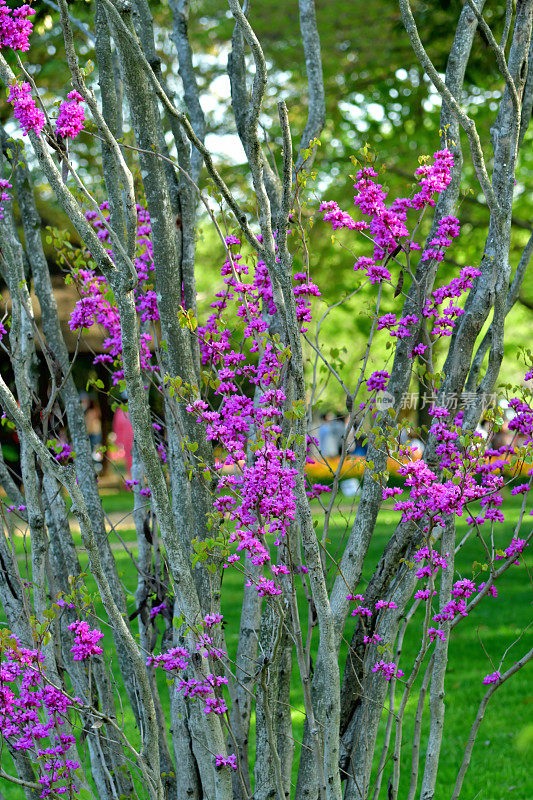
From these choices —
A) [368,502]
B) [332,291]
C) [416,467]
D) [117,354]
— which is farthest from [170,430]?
[332,291]

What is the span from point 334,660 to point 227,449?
0.74 metres

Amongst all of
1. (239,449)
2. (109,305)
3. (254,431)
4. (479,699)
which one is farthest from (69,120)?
(479,699)

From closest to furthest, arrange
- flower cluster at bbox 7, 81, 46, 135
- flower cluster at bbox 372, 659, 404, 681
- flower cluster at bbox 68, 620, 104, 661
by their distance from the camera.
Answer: flower cluster at bbox 7, 81, 46, 135 < flower cluster at bbox 68, 620, 104, 661 < flower cluster at bbox 372, 659, 404, 681

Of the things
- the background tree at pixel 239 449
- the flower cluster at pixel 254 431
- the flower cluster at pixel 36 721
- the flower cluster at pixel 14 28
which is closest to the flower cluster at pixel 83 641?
the background tree at pixel 239 449

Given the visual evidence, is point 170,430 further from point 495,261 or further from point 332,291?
point 332,291

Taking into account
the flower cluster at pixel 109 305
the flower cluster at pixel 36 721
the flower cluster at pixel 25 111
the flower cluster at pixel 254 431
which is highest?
the flower cluster at pixel 25 111

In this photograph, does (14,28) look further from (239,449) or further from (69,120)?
(239,449)

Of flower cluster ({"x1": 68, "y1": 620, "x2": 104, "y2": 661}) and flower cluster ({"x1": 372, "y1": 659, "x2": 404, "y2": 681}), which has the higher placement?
flower cluster ({"x1": 68, "y1": 620, "x2": 104, "y2": 661})

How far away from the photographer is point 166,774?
344 centimetres

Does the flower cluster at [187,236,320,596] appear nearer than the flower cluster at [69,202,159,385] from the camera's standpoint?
Yes

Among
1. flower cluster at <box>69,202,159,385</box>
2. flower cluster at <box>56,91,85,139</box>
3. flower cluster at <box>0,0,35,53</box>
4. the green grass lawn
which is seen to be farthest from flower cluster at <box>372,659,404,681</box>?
flower cluster at <box>0,0,35,53</box>

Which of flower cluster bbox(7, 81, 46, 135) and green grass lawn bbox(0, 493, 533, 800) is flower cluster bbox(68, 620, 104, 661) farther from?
flower cluster bbox(7, 81, 46, 135)

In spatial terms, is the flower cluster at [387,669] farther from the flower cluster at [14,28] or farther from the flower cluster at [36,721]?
the flower cluster at [14,28]

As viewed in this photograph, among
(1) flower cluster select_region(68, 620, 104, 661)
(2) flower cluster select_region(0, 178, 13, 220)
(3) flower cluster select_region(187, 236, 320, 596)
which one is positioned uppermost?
(2) flower cluster select_region(0, 178, 13, 220)
